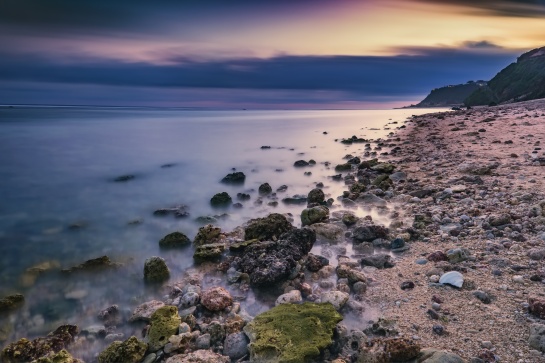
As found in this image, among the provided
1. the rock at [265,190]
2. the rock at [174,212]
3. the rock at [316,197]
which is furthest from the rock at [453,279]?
A: the rock at [265,190]

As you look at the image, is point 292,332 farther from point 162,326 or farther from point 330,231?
point 330,231

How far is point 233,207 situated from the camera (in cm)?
1066

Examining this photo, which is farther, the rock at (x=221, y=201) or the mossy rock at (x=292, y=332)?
the rock at (x=221, y=201)

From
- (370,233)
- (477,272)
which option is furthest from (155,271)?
(477,272)

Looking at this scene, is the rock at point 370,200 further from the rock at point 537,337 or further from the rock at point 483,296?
the rock at point 537,337

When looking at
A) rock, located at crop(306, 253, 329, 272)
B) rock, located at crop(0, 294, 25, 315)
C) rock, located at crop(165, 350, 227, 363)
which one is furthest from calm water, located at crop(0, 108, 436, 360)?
rock, located at crop(306, 253, 329, 272)

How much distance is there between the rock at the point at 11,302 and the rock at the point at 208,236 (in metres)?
3.11

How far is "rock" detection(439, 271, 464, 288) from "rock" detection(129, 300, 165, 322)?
3.93 meters

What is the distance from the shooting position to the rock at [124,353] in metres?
4.01

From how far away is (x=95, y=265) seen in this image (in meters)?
6.86

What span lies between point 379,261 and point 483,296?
1.72 meters

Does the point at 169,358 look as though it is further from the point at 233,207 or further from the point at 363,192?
the point at 363,192

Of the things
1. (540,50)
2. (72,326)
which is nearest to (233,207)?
(72,326)

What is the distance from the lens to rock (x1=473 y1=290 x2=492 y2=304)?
439 centimetres
